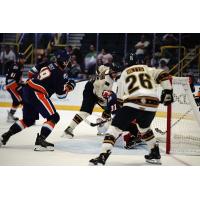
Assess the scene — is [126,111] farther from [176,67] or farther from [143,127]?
[176,67]

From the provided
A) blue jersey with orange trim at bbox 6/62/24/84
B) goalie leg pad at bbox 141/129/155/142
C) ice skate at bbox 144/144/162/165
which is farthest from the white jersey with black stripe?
blue jersey with orange trim at bbox 6/62/24/84

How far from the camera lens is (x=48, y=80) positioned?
12.6 feet

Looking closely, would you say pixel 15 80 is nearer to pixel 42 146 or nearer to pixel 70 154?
pixel 42 146

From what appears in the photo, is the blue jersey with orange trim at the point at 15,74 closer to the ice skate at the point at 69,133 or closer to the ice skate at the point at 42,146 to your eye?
the ice skate at the point at 69,133

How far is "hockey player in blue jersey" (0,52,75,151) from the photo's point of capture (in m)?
3.77

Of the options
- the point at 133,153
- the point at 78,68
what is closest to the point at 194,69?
the point at 78,68

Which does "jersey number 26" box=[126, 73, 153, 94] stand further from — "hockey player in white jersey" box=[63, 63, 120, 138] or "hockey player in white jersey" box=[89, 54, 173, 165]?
"hockey player in white jersey" box=[63, 63, 120, 138]

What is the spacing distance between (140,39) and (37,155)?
474cm

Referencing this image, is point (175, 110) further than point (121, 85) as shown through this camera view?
Yes

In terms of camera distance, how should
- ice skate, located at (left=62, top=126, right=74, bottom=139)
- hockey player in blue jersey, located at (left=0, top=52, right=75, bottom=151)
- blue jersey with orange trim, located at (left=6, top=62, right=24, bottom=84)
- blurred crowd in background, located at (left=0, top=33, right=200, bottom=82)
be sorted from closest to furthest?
hockey player in blue jersey, located at (left=0, top=52, right=75, bottom=151)
ice skate, located at (left=62, top=126, right=74, bottom=139)
blue jersey with orange trim, located at (left=6, top=62, right=24, bottom=84)
blurred crowd in background, located at (left=0, top=33, right=200, bottom=82)

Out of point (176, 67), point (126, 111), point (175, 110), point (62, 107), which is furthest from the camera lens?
point (176, 67)

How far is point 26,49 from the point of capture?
26.6 feet

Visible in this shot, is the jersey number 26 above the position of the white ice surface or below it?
above

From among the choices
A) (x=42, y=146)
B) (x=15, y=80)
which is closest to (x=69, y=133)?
(x=42, y=146)
